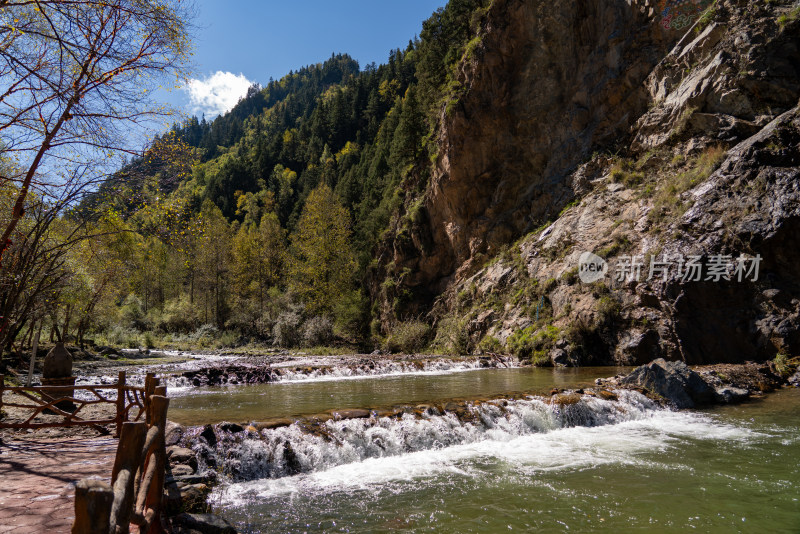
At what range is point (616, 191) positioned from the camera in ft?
71.8

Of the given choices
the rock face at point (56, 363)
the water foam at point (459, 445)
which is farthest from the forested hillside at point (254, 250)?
the water foam at point (459, 445)

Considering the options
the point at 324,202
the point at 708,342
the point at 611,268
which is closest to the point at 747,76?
the point at 611,268

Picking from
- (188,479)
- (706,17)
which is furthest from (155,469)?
(706,17)

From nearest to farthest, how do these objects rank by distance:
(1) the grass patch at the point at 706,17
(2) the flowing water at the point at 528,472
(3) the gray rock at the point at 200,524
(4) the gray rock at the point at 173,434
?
(3) the gray rock at the point at 200,524
(2) the flowing water at the point at 528,472
(4) the gray rock at the point at 173,434
(1) the grass patch at the point at 706,17

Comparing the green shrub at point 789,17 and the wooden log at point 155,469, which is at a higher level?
the green shrub at point 789,17

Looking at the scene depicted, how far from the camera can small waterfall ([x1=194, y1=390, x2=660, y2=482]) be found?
7.31m

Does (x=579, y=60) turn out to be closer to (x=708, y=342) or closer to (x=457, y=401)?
(x=708, y=342)

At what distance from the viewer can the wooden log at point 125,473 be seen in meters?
2.56

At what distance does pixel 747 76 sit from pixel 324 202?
28906mm

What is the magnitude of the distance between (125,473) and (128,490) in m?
0.11

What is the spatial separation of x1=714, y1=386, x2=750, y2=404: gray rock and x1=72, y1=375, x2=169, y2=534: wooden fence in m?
13.2

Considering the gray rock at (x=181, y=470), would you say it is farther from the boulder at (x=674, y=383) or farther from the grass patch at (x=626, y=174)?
the grass patch at (x=626, y=174)

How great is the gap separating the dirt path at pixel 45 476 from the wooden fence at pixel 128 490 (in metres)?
0.70

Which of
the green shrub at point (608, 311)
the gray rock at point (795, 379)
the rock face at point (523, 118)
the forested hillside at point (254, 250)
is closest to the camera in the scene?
the forested hillside at point (254, 250)
